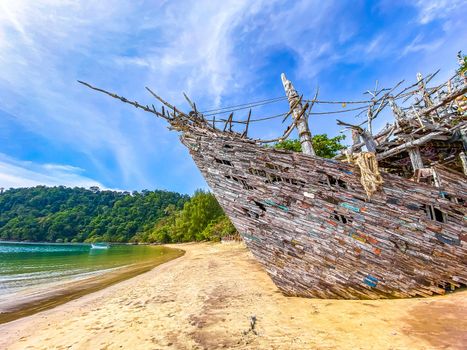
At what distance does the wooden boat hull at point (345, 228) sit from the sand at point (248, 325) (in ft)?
1.43

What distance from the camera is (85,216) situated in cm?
12225

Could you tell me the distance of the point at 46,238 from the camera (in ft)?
357

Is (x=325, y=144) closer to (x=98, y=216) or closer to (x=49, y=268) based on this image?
(x=49, y=268)

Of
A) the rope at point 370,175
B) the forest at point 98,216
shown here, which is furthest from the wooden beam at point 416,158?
the forest at point 98,216

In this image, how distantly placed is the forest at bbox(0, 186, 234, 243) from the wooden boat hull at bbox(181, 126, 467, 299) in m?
58.0

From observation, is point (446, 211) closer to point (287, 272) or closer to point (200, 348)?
point (287, 272)

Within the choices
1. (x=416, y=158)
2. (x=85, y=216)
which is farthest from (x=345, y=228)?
(x=85, y=216)

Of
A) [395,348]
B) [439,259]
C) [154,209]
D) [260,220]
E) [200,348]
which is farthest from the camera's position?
[154,209]

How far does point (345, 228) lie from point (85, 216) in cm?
14209

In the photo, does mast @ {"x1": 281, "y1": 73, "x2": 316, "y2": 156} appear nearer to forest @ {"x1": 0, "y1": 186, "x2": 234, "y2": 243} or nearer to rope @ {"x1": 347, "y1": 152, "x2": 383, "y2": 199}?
rope @ {"x1": 347, "y1": 152, "x2": 383, "y2": 199}

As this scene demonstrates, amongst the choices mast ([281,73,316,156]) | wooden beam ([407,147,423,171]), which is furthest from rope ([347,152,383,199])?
wooden beam ([407,147,423,171])

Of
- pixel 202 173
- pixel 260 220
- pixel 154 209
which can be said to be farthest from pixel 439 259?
pixel 154 209

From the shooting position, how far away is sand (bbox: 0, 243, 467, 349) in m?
3.68

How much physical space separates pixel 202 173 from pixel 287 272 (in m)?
4.00
